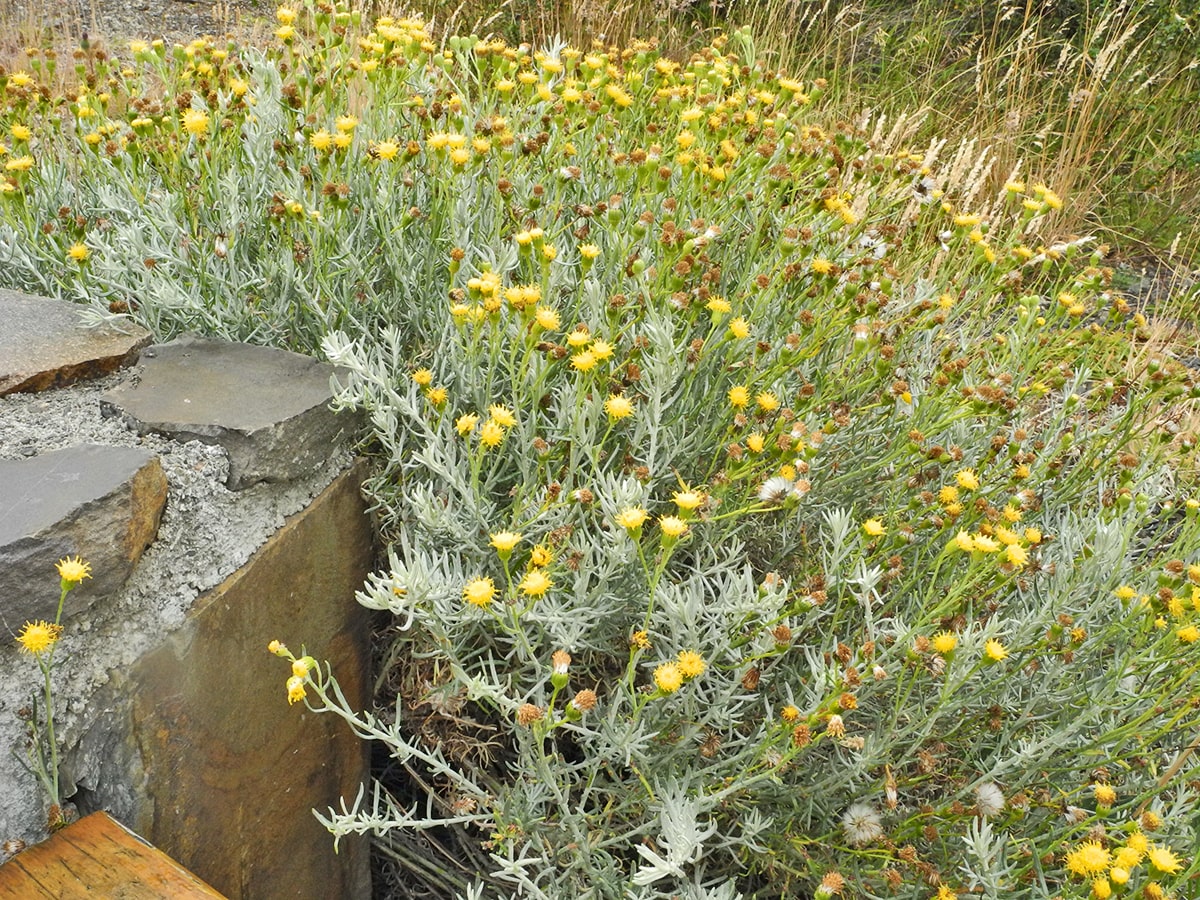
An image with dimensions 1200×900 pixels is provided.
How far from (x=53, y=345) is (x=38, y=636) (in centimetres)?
83

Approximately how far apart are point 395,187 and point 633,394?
78 centimetres

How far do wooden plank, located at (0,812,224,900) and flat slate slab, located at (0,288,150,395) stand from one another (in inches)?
35.9

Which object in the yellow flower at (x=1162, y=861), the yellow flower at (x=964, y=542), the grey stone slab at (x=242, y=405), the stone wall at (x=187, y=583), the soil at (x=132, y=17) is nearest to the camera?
the yellow flower at (x=1162, y=861)

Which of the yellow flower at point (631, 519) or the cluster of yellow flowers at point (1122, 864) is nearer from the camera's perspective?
the cluster of yellow flowers at point (1122, 864)

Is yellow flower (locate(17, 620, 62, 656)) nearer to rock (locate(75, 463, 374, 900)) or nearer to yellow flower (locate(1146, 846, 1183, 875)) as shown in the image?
rock (locate(75, 463, 374, 900))

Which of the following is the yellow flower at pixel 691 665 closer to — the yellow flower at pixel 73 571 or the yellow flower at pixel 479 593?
the yellow flower at pixel 479 593

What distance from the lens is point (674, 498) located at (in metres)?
1.55

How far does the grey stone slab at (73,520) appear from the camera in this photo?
1494mm

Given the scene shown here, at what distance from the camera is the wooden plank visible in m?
1.38

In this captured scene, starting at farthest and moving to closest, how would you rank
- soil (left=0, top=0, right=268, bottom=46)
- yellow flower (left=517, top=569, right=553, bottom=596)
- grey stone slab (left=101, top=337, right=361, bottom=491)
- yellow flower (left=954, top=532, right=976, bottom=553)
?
soil (left=0, top=0, right=268, bottom=46) < grey stone slab (left=101, top=337, right=361, bottom=491) < yellow flower (left=954, top=532, right=976, bottom=553) < yellow flower (left=517, top=569, right=553, bottom=596)

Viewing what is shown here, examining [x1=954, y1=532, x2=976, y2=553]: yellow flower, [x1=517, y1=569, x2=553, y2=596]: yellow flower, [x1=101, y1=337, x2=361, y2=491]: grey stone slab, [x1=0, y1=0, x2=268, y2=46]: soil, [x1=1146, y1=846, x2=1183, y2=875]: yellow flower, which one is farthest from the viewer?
[x1=0, y1=0, x2=268, y2=46]: soil

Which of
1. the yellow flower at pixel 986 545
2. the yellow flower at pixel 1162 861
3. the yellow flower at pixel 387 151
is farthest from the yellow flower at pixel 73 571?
the yellow flower at pixel 1162 861

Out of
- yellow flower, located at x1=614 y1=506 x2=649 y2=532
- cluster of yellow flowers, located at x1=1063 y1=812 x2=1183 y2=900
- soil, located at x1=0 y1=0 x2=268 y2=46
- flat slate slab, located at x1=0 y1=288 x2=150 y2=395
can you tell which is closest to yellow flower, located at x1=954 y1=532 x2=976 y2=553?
cluster of yellow flowers, located at x1=1063 y1=812 x2=1183 y2=900

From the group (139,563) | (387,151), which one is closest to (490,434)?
(139,563)
